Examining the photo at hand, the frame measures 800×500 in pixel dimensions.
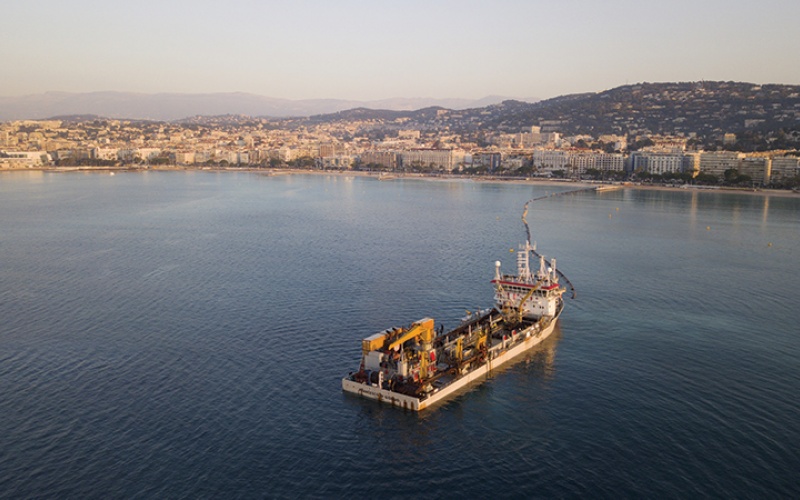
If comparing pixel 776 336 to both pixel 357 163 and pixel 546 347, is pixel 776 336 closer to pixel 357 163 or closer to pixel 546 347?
pixel 546 347

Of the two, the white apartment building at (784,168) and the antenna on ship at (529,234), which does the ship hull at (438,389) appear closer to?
the antenna on ship at (529,234)

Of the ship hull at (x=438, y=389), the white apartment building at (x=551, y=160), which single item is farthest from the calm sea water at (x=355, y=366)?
the white apartment building at (x=551, y=160)

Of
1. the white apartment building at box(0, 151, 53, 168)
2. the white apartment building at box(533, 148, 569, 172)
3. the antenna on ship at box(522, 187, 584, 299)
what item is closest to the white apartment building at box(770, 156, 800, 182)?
the antenna on ship at box(522, 187, 584, 299)

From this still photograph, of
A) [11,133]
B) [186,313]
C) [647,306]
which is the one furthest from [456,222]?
[11,133]

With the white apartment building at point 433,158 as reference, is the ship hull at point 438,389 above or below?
below

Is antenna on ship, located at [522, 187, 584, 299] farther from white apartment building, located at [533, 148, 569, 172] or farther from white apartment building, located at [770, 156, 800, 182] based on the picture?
white apartment building, located at [533, 148, 569, 172]

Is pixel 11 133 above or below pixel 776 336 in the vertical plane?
above
